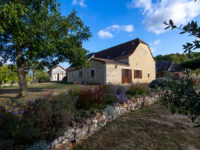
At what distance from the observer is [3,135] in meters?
1.98

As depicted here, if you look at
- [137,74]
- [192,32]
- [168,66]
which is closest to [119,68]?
[137,74]

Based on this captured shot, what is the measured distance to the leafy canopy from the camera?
14.6 feet

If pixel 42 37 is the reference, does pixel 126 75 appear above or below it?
below

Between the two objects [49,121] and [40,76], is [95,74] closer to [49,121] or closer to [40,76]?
[49,121]

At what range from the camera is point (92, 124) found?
2936 mm

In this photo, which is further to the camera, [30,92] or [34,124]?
[30,92]

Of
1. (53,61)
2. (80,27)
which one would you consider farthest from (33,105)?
(80,27)

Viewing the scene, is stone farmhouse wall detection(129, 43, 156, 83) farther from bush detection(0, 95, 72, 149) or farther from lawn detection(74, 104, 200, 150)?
bush detection(0, 95, 72, 149)

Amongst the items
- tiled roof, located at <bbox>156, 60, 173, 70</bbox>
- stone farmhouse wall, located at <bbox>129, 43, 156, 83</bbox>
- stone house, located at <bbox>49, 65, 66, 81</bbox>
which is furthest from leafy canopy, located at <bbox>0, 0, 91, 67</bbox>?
stone house, located at <bbox>49, 65, 66, 81</bbox>

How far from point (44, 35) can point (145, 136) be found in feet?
19.8

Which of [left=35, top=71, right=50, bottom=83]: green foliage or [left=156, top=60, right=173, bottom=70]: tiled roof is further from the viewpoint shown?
[left=35, top=71, right=50, bottom=83]: green foliage

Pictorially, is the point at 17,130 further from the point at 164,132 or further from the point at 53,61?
the point at 53,61

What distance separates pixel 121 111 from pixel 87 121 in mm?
1898

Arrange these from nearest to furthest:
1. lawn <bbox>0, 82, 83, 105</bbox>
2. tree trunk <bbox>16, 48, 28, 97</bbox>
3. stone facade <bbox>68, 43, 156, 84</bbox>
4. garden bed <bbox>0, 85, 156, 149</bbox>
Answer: garden bed <bbox>0, 85, 156, 149</bbox> < lawn <bbox>0, 82, 83, 105</bbox> < tree trunk <bbox>16, 48, 28, 97</bbox> < stone facade <bbox>68, 43, 156, 84</bbox>
